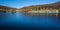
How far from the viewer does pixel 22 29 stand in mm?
2920

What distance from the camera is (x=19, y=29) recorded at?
290 cm

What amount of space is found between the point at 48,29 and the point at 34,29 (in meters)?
0.37

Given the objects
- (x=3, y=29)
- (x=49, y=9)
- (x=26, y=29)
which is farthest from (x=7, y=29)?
(x=49, y=9)

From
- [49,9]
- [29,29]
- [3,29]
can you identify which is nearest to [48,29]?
[29,29]

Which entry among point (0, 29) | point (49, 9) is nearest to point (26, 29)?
point (0, 29)

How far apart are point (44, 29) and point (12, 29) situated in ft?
2.79

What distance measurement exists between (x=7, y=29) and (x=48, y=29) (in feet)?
3.56

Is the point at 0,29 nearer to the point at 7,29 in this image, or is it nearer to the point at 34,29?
the point at 7,29

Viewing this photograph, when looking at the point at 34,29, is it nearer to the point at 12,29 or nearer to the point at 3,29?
the point at 12,29

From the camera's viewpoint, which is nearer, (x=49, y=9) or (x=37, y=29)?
(x=37, y=29)

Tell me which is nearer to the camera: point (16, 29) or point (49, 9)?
point (16, 29)

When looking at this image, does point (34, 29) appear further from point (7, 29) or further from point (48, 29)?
point (7, 29)

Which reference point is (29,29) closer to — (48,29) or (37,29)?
(37,29)

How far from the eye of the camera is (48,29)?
2932mm
